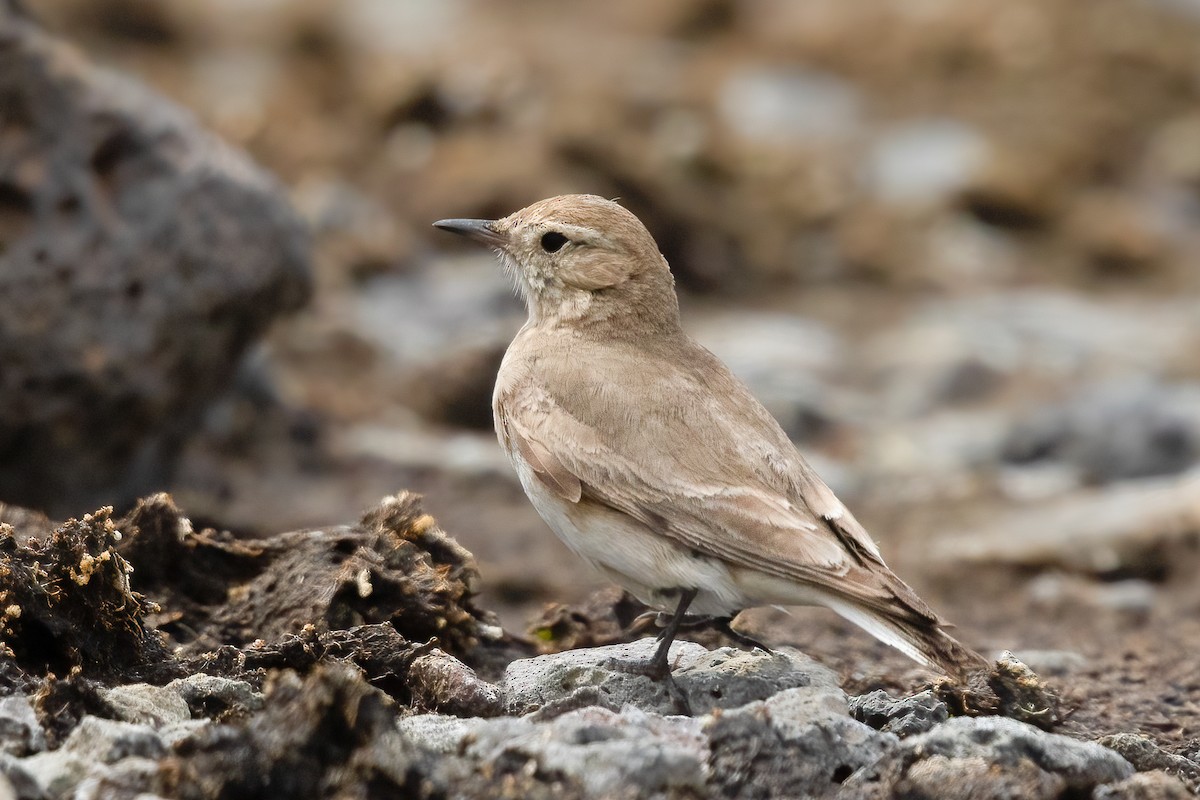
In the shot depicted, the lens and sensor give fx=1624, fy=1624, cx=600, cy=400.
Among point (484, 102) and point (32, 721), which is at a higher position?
point (484, 102)

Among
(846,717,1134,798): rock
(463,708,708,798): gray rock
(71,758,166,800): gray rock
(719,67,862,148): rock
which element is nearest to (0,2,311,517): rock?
(71,758,166,800): gray rock

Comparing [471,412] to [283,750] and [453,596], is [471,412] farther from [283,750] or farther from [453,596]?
[283,750]

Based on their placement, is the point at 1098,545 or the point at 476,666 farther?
the point at 1098,545

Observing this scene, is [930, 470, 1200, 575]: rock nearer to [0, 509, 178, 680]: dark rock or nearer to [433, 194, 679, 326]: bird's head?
[433, 194, 679, 326]: bird's head

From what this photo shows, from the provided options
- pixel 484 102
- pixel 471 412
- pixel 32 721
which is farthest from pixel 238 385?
pixel 32 721

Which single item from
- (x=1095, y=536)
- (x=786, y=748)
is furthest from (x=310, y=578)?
(x=1095, y=536)

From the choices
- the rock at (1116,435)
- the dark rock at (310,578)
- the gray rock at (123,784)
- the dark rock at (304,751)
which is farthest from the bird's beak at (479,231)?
the rock at (1116,435)

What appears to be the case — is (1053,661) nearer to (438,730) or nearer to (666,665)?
(666,665)

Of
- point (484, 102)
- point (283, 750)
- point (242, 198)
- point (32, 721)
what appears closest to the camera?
point (283, 750)

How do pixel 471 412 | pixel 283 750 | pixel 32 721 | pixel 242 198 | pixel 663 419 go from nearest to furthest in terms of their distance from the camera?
pixel 283 750, pixel 32 721, pixel 663 419, pixel 242 198, pixel 471 412
